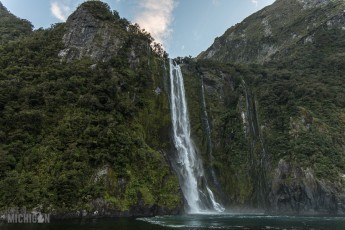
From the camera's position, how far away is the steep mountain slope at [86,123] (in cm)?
3550

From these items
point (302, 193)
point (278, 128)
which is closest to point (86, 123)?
point (302, 193)

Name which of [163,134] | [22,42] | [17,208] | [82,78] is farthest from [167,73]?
[17,208]

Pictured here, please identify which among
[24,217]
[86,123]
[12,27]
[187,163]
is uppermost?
[12,27]

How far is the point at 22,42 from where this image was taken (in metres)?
59.0

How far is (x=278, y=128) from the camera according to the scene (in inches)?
2446

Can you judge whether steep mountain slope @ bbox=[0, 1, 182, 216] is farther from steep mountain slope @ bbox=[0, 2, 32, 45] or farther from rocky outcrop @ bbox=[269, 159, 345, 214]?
steep mountain slope @ bbox=[0, 2, 32, 45]

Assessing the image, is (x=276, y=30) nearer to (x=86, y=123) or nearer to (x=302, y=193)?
(x=302, y=193)

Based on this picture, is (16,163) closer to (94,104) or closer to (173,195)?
(94,104)

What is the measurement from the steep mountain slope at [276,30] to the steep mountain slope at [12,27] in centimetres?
6263

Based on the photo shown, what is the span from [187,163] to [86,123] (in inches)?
680

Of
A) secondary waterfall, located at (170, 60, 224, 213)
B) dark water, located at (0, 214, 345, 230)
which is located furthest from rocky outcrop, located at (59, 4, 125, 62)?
dark water, located at (0, 214, 345, 230)

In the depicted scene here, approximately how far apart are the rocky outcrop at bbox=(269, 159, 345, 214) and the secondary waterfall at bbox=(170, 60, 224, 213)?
8.79 metres

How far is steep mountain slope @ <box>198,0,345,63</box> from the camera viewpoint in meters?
99.2

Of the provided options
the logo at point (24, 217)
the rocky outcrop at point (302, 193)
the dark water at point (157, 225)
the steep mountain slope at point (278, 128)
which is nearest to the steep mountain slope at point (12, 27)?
the steep mountain slope at point (278, 128)
